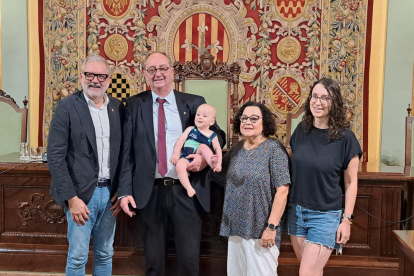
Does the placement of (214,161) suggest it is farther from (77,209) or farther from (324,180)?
(77,209)

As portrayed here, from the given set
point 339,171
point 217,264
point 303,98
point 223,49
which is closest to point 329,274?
point 217,264

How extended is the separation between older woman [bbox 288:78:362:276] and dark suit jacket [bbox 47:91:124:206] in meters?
1.05

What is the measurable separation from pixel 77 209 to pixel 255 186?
3.16ft

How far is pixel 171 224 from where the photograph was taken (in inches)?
92.8

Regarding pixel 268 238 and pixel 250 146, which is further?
pixel 250 146

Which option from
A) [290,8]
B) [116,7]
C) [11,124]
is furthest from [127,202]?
[290,8]

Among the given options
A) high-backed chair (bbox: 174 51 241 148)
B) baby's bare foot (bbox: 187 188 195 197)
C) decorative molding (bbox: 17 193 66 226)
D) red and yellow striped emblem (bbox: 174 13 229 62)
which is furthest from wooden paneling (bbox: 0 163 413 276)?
red and yellow striped emblem (bbox: 174 13 229 62)

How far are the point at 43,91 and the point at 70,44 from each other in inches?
25.7

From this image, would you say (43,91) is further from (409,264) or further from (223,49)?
(409,264)

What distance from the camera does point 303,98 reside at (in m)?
4.69

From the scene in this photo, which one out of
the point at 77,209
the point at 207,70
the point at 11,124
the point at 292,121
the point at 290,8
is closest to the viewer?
the point at 77,209

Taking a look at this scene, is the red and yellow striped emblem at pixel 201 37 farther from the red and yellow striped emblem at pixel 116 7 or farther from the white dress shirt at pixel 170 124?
the white dress shirt at pixel 170 124

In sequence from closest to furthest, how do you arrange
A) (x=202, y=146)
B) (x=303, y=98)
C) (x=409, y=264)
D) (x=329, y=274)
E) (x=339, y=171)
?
(x=409, y=264), (x=339, y=171), (x=202, y=146), (x=329, y=274), (x=303, y=98)

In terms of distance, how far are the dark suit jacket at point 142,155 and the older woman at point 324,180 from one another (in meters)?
0.55
